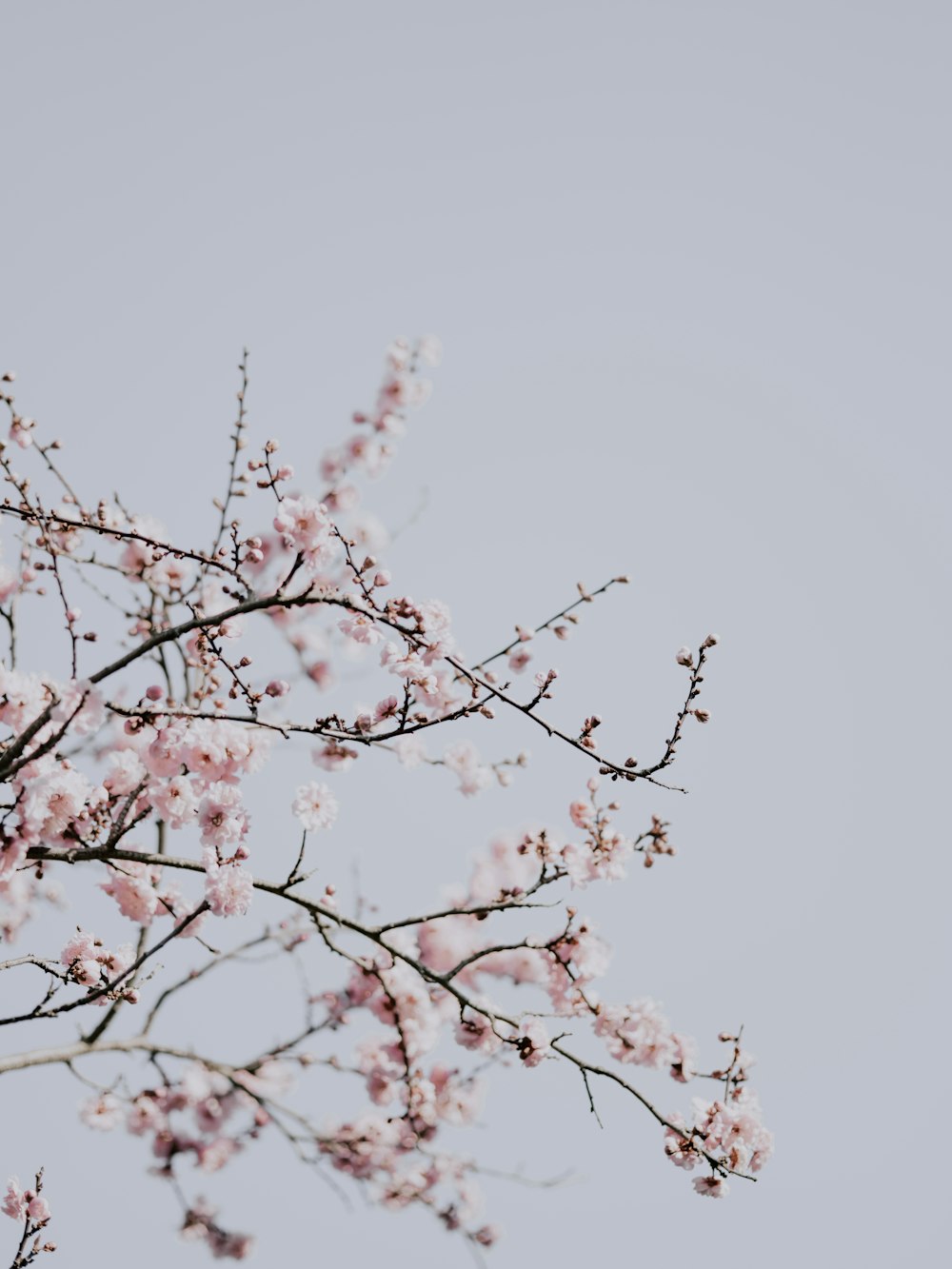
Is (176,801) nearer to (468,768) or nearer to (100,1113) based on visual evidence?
(468,768)

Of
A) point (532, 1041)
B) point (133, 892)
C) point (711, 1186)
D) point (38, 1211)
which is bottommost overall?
point (38, 1211)

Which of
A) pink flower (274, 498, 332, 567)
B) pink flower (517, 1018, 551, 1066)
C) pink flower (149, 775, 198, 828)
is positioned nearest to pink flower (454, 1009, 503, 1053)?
pink flower (517, 1018, 551, 1066)

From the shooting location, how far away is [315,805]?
4.60m

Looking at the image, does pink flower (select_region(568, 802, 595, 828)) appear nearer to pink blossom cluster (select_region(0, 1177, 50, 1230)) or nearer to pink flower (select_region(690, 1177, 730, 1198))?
pink flower (select_region(690, 1177, 730, 1198))

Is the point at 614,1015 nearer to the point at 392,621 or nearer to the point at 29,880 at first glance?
the point at 392,621

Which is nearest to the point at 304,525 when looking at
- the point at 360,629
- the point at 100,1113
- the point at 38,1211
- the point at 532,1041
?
the point at 360,629

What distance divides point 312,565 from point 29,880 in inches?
160

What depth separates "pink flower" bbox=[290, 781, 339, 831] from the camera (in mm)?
4566

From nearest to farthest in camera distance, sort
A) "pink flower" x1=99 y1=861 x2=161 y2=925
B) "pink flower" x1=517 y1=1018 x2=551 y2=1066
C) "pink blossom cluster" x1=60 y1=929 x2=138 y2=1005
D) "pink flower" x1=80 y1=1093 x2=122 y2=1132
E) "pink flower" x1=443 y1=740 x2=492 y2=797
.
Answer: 1. "pink blossom cluster" x1=60 y1=929 x2=138 y2=1005
2. "pink flower" x1=517 y1=1018 x2=551 y2=1066
3. "pink flower" x1=99 y1=861 x2=161 y2=925
4. "pink flower" x1=443 y1=740 x2=492 y2=797
5. "pink flower" x1=80 y1=1093 x2=122 y2=1132

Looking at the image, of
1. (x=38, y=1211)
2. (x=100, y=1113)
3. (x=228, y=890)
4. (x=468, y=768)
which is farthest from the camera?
(x=100, y=1113)

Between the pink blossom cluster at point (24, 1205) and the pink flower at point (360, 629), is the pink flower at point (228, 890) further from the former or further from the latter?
the pink blossom cluster at point (24, 1205)

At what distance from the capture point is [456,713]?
3846mm

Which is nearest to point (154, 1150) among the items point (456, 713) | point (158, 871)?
point (158, 871)

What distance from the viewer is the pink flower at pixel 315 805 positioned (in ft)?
15.0
